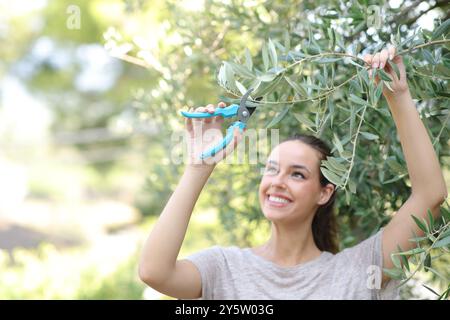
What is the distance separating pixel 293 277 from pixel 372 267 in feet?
0.86

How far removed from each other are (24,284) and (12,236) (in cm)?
488

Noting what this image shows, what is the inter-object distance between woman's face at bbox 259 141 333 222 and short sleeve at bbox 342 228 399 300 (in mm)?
236

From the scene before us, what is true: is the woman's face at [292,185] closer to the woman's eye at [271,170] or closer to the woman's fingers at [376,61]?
the woman's eye at [271,170]

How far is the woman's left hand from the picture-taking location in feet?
5.62

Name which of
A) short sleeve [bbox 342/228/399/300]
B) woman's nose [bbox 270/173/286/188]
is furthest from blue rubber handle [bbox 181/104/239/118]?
short sleeve [bbox 342/228/399/300]

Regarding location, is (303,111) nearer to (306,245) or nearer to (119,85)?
(306,245)

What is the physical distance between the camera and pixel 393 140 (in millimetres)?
2330

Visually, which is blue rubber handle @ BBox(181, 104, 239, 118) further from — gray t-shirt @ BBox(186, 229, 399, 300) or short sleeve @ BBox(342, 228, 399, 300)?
short sleeve @ BBox(342, 228, 399, 300)

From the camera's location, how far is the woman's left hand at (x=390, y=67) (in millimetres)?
1712

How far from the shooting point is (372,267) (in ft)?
7.08

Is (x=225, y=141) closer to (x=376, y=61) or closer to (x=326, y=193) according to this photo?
(x=376, y=61)

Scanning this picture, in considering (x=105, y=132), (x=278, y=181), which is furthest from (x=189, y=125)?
(x=105, y=132)

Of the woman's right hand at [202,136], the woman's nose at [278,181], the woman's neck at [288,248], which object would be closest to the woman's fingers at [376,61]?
the woman's right hand at [202,136]
